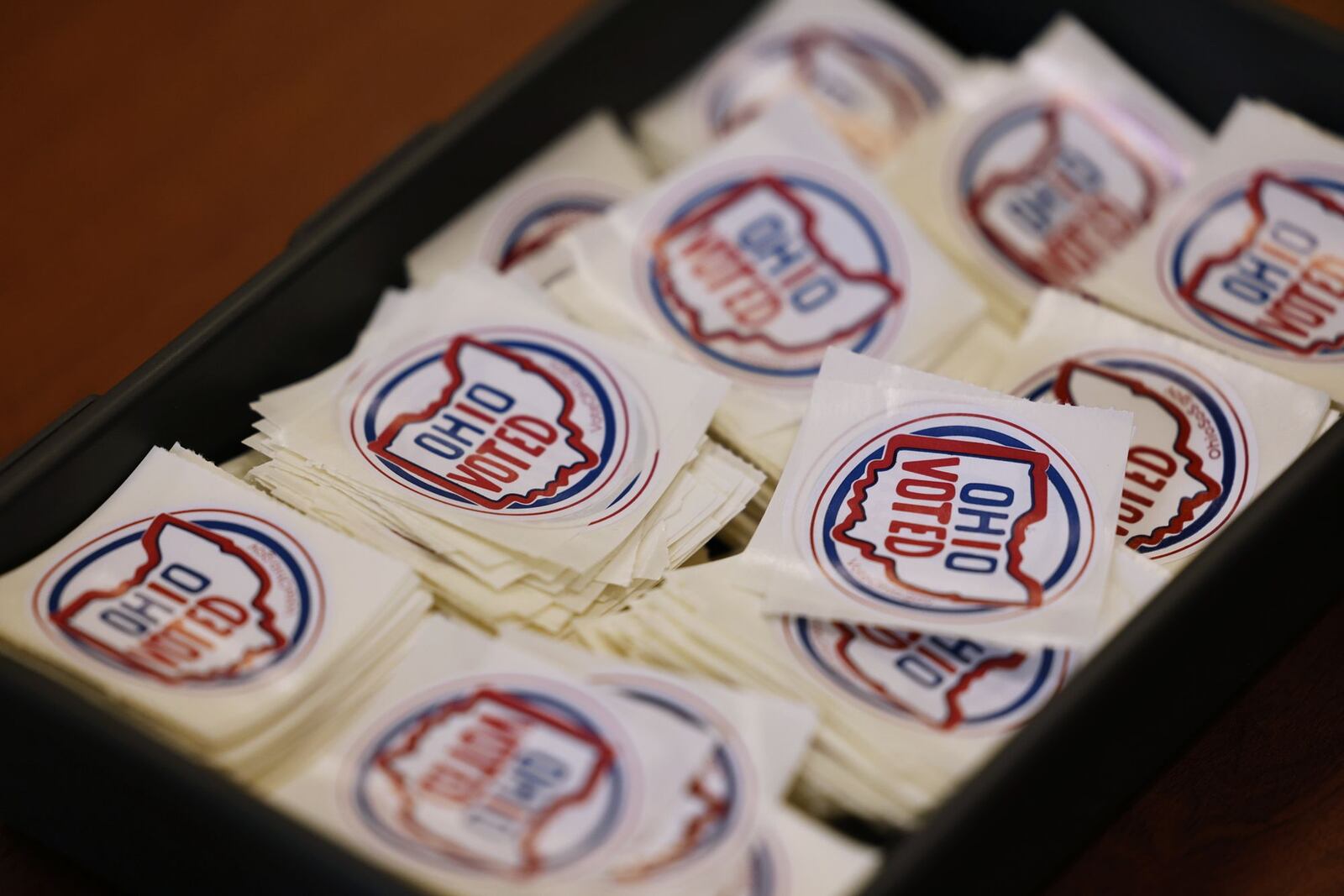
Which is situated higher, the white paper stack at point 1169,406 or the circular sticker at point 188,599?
the circular sticker at point 188,599

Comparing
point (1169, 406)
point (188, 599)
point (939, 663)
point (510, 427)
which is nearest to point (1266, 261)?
point (1169, 406)

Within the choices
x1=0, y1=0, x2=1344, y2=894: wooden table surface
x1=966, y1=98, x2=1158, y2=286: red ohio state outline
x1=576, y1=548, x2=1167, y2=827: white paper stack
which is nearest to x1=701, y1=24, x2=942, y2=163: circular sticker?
x1=966, y1=98, x2=1158, y2=286: red ohio state outline

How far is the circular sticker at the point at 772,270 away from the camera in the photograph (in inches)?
40.0

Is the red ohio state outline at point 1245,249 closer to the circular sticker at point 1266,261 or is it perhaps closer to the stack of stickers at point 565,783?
the circular sticker at point 1266,261

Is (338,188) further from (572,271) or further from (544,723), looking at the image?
(544,723)

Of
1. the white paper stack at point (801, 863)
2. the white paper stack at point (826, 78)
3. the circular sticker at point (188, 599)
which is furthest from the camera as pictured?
the white paper stack at point (826, 78)

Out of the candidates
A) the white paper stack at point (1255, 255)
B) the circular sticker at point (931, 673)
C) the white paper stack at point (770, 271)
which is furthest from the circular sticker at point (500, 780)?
the white paper stack at point (1255, 255)

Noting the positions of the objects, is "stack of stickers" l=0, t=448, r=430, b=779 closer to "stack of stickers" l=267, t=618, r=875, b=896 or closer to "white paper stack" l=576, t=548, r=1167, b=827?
"stack of stickers" l=267, t=618, r=875, b=896

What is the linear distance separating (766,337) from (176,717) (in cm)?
46

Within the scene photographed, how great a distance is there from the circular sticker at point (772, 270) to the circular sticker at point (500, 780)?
32 cm

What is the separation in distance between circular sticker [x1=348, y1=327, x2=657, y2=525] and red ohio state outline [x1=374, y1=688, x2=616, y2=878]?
140 mm

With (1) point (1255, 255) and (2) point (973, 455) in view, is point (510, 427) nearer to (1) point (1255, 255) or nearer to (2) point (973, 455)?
(2) point (973, 455)

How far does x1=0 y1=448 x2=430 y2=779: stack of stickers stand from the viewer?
77 centimetres

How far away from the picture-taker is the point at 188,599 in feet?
2.74
